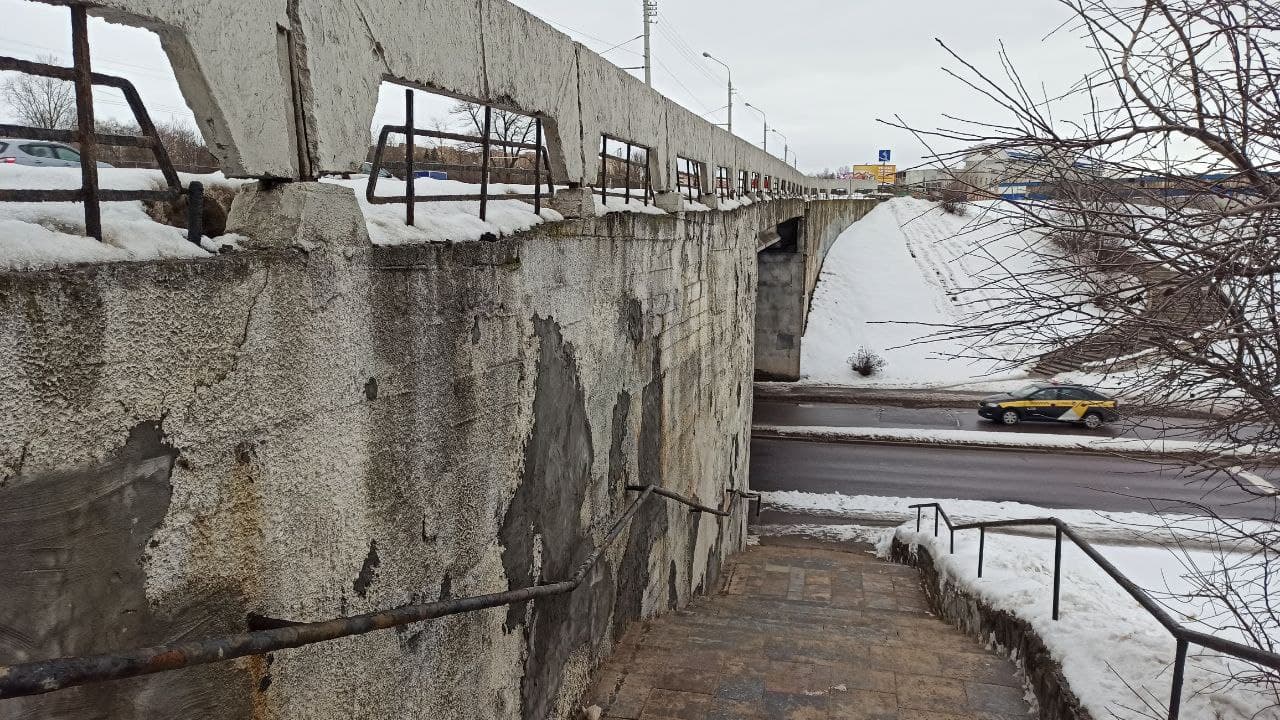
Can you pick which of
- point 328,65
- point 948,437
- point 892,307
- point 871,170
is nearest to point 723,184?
point 328,65

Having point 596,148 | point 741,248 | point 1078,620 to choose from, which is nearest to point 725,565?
point 741,248

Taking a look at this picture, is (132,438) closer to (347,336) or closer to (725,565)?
(347,336)

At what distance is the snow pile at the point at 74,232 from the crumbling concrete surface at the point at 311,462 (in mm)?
45

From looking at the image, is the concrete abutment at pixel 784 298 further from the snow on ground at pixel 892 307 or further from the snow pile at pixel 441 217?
the snow pile at pixel 441 217

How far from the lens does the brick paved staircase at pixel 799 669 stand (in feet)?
15.5

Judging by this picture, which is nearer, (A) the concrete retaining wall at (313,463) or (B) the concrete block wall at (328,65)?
(A) the concrete retaining wall at (313,463)

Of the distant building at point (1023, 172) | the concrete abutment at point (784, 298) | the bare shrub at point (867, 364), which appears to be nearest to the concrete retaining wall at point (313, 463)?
the distant building at point (1023, 172)

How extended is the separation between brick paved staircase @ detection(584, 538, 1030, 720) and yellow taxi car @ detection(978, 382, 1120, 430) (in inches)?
595

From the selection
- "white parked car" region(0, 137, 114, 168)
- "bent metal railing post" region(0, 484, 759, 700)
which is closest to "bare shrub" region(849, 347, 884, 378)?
"white parked car" region(0, 137, 114, 168)

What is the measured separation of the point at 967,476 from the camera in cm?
1702

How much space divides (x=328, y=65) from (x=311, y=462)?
1.22m

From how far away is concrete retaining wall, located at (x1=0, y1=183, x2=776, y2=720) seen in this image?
6.01 feet

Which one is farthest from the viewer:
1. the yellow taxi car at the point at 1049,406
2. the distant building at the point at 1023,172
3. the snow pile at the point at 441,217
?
the yellow taxi car at the point at 1049,406

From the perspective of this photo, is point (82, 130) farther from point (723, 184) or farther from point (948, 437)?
point (948, 437)
